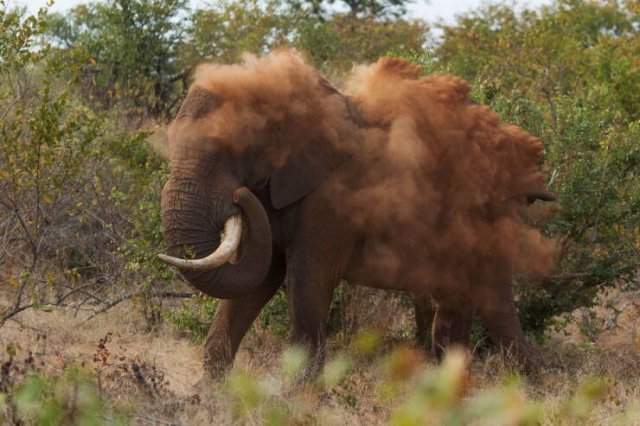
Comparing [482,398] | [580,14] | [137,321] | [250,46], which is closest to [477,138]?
[137,321]

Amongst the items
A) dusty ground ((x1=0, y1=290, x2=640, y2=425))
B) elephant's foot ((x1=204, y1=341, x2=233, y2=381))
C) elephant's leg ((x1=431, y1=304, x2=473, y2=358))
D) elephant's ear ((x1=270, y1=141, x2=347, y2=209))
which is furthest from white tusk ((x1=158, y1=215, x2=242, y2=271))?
elephant's leg ((x1=431, y1=304, x2=473, y2=358))

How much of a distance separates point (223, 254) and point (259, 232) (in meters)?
0.30

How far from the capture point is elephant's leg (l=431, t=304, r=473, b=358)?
8805 mm

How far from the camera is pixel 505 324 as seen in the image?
28.5 feet

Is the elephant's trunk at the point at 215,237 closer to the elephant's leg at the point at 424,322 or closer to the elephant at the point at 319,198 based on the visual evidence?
the elephant at the point at 319,198

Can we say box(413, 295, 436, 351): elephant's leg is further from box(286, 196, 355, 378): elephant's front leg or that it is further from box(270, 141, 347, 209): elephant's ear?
box(270, 141, 347, 209): elephant's ear

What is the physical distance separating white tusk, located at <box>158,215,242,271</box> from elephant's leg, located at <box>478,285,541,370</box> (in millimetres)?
2358

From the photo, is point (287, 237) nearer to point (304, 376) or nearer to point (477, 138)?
point (304, 376)

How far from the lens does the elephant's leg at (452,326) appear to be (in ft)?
28.9

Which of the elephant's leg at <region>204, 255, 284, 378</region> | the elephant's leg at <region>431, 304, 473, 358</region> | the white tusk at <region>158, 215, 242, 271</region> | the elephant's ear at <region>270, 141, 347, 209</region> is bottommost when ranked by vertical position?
the elephant's leg at <region>431, 304, 473, 358</region>

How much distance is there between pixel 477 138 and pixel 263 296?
1.99 meters

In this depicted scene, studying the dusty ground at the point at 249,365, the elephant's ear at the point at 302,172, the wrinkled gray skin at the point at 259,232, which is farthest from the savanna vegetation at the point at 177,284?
the elephant's ear at the point at 302,172

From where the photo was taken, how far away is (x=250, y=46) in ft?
73.4

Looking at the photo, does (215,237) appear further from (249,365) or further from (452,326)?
(452,326)
